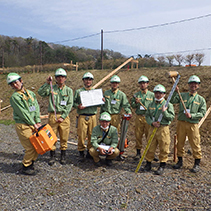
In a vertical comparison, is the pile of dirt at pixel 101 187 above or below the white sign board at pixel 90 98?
below

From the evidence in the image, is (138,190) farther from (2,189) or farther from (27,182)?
(2,189)

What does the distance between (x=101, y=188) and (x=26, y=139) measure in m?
1.94

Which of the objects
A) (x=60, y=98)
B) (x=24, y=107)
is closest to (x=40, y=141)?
(x=24, y=107)

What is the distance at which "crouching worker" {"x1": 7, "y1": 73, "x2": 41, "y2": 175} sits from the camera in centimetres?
431

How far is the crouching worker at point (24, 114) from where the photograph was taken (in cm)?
431

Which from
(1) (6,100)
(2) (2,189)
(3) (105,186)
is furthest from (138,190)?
(1) (6,100)

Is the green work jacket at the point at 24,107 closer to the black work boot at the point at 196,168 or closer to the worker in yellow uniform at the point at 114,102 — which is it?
the worker in yellow uniform at the point at 114,102

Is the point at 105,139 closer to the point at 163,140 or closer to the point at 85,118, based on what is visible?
the point at 85,118

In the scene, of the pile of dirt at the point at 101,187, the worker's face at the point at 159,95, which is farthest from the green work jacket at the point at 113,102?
the pile of dirt at the point at 101,187

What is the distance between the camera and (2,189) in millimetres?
4086

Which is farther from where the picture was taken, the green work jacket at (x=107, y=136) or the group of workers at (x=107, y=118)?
the green work jacket at (x=107, y=136)

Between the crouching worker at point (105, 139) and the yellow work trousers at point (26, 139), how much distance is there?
1.43 meters

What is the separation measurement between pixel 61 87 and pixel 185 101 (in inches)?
125

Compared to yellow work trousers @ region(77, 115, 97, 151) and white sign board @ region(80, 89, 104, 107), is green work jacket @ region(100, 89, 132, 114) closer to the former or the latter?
white sign board @ region(80, 89, 104, 107)
